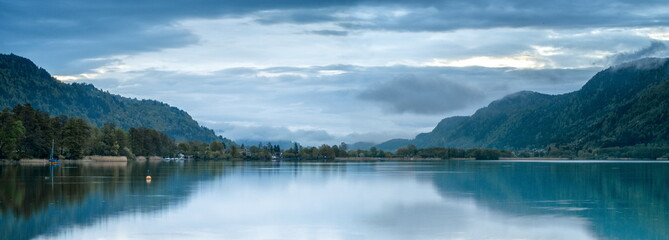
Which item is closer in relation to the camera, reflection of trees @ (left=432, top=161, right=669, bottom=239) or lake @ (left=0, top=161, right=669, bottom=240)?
lake @ (left=0, top=161, right=669, bottom=240)

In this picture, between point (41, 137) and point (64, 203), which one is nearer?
point (64, 203)

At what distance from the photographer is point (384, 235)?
28.0m

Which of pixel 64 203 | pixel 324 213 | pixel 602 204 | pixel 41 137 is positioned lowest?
pixel 602 204

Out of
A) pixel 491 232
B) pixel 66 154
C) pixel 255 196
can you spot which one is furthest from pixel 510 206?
pixel 66 154

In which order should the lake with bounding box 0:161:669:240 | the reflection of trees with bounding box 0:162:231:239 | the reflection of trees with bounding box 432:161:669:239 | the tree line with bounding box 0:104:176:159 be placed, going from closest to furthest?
the lake with bounding box 0:161:669:240
the reflection of trees with bounding box 0:162:231:239
the reflection of trees with bounding box 432:161:669:239
the tree line with bounding box 0:104:176:159

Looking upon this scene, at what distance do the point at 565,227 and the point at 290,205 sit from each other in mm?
18109

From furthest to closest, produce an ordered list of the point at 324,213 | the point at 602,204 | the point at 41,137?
1. the point at 41,137
2. the point at 602,204
3. the point at 324,213

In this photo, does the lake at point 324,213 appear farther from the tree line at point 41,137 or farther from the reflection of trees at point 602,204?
the tree line at point 41,137

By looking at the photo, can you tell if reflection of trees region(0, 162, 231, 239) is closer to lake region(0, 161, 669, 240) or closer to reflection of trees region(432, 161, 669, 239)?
lake region(0, 161, 669, 240)

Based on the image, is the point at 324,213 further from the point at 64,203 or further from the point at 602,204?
the point at 602,204

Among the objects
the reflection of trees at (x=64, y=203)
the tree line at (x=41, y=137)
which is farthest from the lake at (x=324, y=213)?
the tree line at (x=41, y=137)

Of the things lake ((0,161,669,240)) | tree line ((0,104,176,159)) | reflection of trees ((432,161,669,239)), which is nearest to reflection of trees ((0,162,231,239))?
lake ((0,161,669,240))

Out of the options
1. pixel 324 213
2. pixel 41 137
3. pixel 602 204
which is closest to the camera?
pixel 324 213

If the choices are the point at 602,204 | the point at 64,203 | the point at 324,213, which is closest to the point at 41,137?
the point at 64,203
